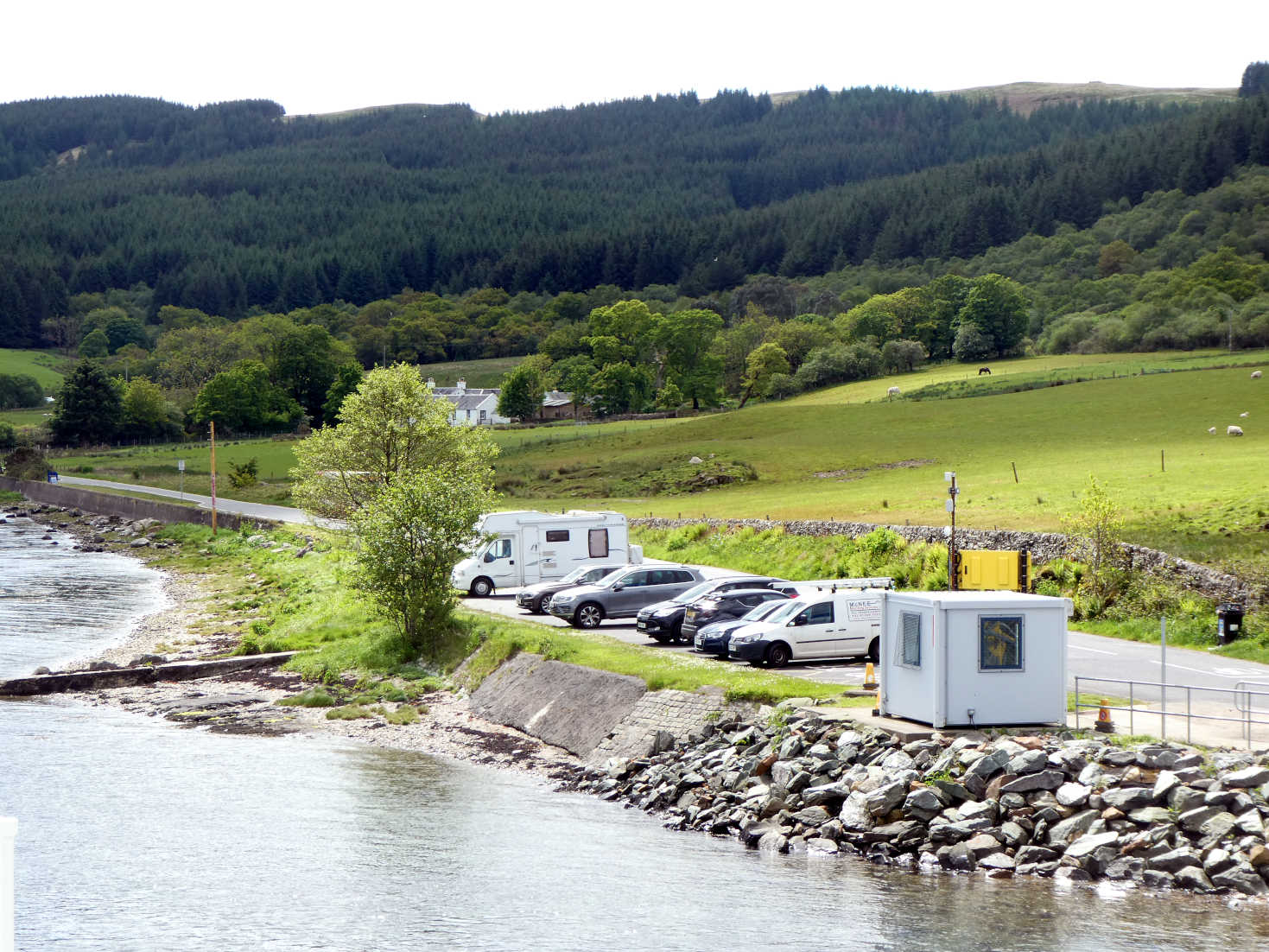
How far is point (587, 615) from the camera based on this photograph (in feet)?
128

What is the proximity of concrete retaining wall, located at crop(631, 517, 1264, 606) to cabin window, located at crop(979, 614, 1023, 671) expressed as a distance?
12.8 m

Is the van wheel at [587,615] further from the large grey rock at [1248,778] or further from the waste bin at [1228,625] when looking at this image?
the large grey rock at [1248,778]

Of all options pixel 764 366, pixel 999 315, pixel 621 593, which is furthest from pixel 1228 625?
pixel 999 315

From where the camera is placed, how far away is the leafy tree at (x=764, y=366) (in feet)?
442

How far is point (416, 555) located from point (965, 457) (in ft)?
146

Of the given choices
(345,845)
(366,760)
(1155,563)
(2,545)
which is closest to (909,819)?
(345,845)

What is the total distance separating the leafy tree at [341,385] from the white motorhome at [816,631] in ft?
374

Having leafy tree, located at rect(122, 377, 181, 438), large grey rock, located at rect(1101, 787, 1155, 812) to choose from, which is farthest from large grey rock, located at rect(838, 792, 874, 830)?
leafy tree, located at rect(122, 377, 181, 438)

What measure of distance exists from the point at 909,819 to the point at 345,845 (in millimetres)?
9295

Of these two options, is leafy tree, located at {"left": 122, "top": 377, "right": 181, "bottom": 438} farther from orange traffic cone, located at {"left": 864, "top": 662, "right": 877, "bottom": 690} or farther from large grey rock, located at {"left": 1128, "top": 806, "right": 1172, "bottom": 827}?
large grey rock, located at {"left": 1128, "top": 806, "right": 1172, "bottom": 827}

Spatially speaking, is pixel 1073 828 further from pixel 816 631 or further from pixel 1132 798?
pixel 816 631

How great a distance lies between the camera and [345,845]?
22.3 meters

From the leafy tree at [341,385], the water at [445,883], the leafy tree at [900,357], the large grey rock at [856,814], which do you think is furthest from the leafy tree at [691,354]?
the large grey rock at [856,814]

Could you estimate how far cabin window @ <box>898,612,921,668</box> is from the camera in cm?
2342
